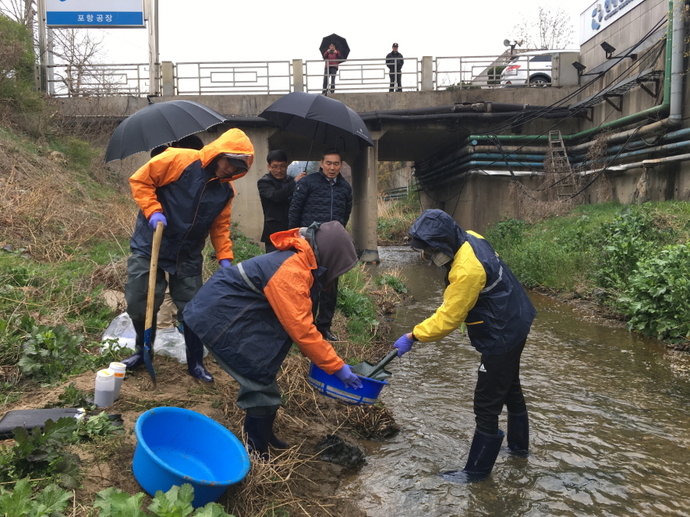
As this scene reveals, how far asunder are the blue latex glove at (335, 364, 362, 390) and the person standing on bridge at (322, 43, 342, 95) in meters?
12.4

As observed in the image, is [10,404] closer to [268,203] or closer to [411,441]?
[411,441]

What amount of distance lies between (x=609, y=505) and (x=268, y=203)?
4.48 meters

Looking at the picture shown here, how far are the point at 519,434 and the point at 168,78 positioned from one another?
44.6 feet

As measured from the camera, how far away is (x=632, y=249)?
7910 millimetres

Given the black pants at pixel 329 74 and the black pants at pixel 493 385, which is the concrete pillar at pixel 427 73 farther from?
the black pants at pixel 493 385

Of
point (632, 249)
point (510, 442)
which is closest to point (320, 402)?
point (510, 442)

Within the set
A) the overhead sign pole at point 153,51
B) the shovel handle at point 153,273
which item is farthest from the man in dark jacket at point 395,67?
the shovel handle at point 153,273

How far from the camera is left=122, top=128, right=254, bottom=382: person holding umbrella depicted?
3.73m

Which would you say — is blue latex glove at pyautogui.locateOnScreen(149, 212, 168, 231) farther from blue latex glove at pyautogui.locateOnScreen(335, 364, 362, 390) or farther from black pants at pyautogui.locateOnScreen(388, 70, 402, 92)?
black pants at pyautogui.locateOnScreen(388, 70, 402, 92)

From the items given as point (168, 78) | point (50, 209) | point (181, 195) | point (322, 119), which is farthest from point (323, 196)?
point (168, 78)

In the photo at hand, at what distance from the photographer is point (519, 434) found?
374cm

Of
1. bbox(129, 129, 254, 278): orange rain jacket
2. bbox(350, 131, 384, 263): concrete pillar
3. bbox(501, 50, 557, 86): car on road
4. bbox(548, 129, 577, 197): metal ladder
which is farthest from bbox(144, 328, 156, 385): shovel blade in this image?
bbox(501, 50, 557, 86): car on road

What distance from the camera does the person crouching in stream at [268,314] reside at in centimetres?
282

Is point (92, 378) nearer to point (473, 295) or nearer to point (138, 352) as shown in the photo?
point (138, 352)
